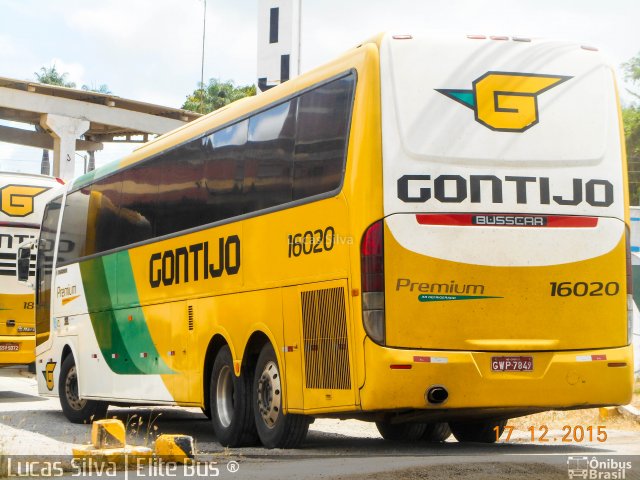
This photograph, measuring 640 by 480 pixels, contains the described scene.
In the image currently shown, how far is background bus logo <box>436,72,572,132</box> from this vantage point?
1061 cm

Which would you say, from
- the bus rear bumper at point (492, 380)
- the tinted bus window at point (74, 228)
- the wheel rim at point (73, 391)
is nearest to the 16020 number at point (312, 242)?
the bus rear bumper at point (492, 380)

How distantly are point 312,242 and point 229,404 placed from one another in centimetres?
286

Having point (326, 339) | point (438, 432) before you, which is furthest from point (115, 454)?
point (438, 432)

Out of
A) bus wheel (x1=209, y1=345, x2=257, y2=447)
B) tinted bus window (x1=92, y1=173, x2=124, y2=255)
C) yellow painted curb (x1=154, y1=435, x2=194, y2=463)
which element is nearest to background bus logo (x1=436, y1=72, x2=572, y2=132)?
yellow painted curb (x1=154, y1=435, x2=194, y2=463)

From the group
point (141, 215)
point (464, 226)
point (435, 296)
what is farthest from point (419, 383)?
point (141, 215)

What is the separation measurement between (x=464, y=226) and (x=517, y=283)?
0.69 meters

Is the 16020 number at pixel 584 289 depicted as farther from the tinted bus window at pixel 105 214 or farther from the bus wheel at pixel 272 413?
the tinted bus window at pixel 105 214

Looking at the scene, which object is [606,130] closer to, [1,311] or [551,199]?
[551,199]

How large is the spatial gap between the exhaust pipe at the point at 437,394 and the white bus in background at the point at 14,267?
14.1m

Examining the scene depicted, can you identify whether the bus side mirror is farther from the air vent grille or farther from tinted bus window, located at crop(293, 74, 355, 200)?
the air vent grille

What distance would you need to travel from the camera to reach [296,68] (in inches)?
968

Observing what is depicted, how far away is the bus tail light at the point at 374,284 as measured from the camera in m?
10.2

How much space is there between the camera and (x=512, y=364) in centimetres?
1049

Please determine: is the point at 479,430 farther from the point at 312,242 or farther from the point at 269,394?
the point at 312,242
